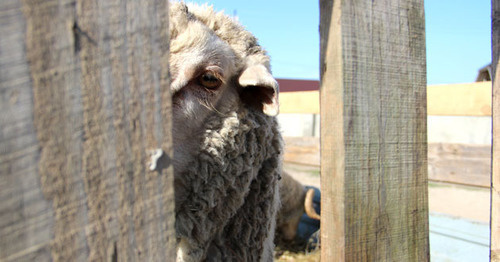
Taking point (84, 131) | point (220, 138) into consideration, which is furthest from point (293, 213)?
point (84, 131)

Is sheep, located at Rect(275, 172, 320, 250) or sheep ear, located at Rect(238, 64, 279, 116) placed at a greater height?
sheep ear, located at Rect(238, 64, 279, 116)

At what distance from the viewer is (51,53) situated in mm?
532

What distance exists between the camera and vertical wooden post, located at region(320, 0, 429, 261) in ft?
3.44

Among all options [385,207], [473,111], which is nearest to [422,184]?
[385,207]

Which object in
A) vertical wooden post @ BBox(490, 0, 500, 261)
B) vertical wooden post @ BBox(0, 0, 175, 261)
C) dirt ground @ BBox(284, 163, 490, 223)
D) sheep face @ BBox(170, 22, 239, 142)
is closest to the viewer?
vertical wooden post @ BBox(0, 0, 175, 261)

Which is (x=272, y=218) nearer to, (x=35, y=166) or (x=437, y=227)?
(x=35, y=166)

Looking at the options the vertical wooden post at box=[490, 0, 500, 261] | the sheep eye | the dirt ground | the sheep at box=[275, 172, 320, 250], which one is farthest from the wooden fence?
the dirt ground

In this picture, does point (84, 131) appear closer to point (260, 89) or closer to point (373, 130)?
point (373, 130)

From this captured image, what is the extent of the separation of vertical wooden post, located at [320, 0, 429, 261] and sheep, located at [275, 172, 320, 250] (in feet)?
13.8

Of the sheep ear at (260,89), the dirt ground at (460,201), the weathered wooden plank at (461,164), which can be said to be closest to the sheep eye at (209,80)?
the sheep ear at (260,89)

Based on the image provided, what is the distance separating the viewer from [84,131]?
563mm

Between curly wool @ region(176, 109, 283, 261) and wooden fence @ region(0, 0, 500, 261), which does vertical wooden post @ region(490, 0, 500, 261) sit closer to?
curly wool @ region(176, 109, 283, 261)

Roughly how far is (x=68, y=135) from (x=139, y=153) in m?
0.11

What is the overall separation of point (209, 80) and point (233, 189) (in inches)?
23.5
